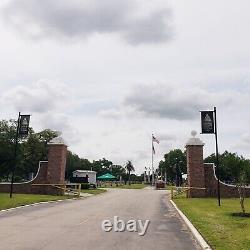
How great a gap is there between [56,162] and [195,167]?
12.1 metres

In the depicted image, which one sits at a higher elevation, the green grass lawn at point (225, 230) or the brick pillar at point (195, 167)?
the brick pillar at point (195, 167)

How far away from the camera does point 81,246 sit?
9.80m

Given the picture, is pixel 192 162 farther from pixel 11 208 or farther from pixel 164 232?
pixel 164 232

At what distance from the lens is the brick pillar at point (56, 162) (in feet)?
110

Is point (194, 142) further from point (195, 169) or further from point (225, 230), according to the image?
point (225, 230)

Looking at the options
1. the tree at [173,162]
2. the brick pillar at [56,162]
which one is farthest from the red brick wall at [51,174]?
the tree at [173,162]

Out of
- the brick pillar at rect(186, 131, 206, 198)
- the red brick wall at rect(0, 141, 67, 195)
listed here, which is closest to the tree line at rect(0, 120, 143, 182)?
the red brick wall at rect(0, 141, 67, 195)

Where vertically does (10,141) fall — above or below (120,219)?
above

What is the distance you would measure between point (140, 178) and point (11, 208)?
150927 millimetres

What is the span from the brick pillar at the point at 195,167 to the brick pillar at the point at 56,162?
36.2 feet

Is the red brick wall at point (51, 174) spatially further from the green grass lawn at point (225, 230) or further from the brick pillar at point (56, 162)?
the green grass lawn at point (225, 230)

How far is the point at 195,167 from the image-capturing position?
3161cm

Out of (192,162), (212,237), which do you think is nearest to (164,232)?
(212,237)

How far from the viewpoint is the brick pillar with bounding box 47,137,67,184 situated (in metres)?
33.4
